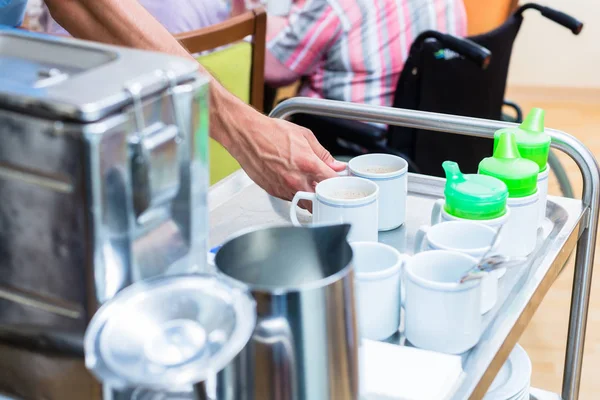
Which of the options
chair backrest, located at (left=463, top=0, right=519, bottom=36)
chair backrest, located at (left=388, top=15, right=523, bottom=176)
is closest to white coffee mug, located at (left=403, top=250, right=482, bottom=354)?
chair backrest, located at (left=388, top=15, right=523, bottom=176)

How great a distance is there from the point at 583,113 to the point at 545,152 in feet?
10.4

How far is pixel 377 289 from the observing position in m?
0.76

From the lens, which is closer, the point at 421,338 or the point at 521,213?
the point at 421,338

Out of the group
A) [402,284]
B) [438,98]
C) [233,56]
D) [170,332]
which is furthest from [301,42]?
[170,332]

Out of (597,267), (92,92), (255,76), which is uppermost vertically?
(92,92)

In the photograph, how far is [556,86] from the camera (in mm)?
4152

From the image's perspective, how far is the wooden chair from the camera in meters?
1.73

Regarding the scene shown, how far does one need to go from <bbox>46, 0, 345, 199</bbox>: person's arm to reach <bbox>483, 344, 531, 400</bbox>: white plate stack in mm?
332

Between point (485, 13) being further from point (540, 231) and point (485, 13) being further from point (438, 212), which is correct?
point (438, 212)

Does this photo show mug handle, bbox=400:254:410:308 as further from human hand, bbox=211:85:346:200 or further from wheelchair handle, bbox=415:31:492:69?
wheelchair handle, bbox=415:31:492:69

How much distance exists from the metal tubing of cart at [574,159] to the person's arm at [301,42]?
2.37ft

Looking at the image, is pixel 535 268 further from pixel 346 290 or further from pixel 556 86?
pixel 556 86

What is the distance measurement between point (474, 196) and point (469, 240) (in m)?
0.05

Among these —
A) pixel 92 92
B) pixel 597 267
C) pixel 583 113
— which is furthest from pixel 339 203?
pixel 583 113
